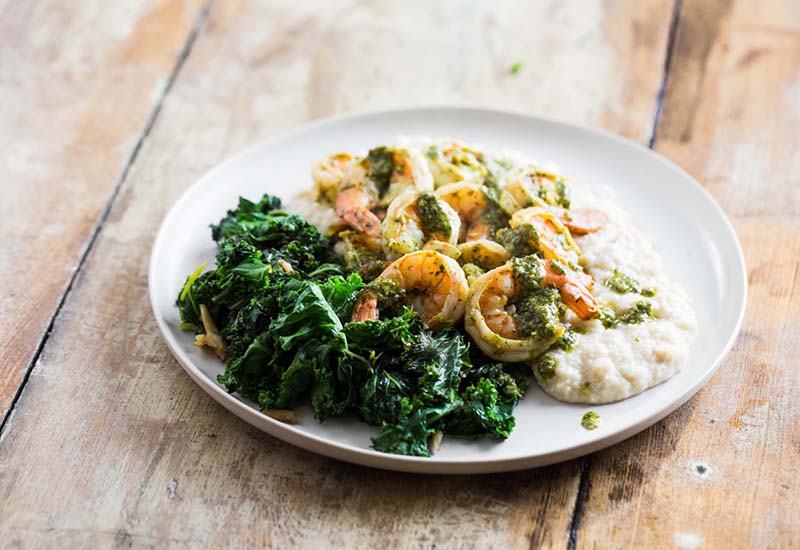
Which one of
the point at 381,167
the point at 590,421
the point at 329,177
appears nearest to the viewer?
the point at 590,421

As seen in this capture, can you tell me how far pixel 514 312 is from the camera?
529 centimetres

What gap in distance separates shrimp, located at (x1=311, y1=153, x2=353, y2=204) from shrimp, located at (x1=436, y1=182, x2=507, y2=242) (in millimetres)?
764

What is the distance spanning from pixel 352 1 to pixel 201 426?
18.7 feet

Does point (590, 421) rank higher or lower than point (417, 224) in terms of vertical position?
lower

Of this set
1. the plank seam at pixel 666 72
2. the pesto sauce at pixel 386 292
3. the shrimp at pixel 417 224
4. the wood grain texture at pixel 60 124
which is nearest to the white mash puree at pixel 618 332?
the shrimp at pixel 417 224

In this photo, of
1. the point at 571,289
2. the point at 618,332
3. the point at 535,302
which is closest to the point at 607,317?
the point at 618,332

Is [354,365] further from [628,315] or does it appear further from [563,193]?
[563,193]

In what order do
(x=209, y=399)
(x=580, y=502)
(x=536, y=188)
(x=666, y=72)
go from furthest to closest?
(x=666, y=72)
(x=536, y=188)
(x=209, y=399)
(x=580, y=502)

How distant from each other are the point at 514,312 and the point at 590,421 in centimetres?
79

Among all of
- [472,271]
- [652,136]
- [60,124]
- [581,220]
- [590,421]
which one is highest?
[472,271]

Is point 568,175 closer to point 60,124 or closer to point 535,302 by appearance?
point 535,302

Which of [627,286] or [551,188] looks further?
[551,188]

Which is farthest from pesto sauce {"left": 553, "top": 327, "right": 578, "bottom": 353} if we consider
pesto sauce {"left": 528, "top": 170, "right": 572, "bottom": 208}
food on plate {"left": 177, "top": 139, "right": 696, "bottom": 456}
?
pesto sauce {"left": 528, "top": 170, "right": 572, "bottom": 208}

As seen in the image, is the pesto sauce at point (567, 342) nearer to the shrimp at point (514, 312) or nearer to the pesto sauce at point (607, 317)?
the shrimp at point (514, 312)
